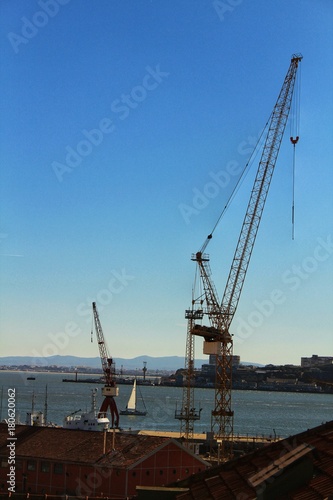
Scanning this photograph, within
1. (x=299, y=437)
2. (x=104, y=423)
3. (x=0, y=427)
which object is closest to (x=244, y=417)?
(x=104, y=423)

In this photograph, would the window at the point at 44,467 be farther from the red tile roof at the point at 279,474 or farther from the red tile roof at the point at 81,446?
the red tile roof at the point at 279,474

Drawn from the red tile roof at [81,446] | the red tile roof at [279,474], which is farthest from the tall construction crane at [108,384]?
the red tile roof at [279,474]

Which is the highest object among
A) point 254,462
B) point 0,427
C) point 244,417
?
point 254,462

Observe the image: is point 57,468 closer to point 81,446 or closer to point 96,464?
point 81,446

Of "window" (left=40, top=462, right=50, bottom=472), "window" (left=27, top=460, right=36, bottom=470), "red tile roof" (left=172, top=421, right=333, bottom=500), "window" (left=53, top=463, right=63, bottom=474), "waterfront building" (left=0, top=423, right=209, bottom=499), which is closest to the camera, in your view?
"red tile roof" (left=172, top=421, right=333, bottom=500)

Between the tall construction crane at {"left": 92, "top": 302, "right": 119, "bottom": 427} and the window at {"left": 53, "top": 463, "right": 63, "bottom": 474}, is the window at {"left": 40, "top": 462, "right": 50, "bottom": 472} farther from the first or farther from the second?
the tall construction crane at {"left": 92, "top": 302, "right": 119, "bottom": 427}

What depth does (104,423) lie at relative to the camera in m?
66.8

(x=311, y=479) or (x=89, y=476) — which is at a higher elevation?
(x=311, y=479)

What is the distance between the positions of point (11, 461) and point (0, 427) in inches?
262

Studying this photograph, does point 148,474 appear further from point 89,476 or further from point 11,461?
point 11,461

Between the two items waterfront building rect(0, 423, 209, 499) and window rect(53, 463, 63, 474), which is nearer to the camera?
waterfront building rect(0, 423, 209, 499)

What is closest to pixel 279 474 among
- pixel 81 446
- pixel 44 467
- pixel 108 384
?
pixel 44 467

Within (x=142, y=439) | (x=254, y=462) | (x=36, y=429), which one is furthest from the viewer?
(x=36, y=429)

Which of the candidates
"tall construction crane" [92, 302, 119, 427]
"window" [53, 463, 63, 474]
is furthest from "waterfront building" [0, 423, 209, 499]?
"tall construction crane" [92, 302, 119, 427]
